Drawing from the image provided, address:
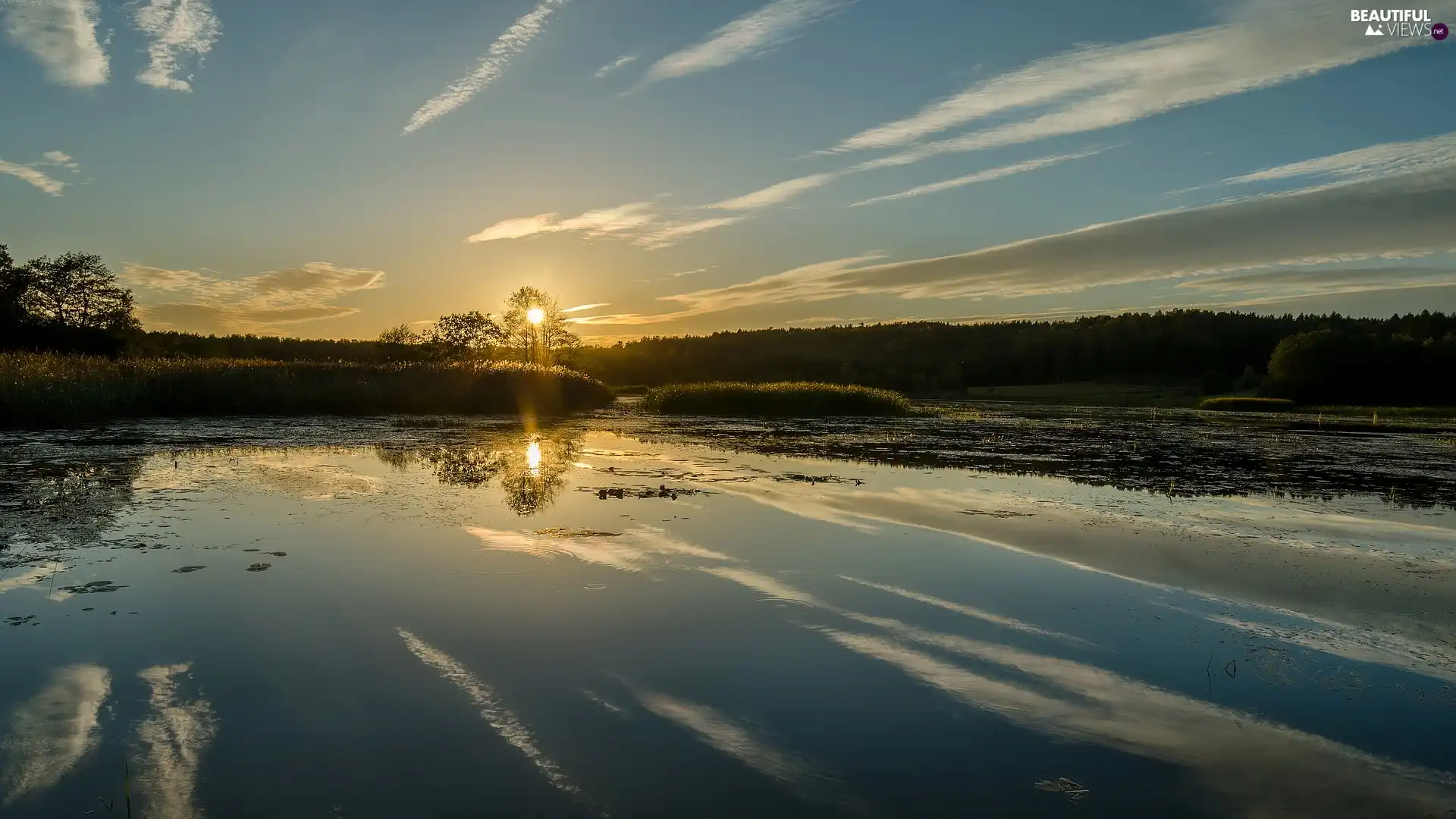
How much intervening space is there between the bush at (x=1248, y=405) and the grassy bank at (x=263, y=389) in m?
38.5

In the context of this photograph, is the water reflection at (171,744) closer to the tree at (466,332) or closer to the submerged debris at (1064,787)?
the submerged debris at (1064,787)

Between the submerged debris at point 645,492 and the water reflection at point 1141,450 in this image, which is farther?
the water reflection at point 1141,450

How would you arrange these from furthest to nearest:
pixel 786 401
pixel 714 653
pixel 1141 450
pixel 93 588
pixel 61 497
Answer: pixel 786 401 → pixel 1141 450 → pixel 61 497 → pixel 93 588 → pixel 714 653

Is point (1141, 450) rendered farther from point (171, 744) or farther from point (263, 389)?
point (263, 389)

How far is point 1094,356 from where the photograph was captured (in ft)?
323

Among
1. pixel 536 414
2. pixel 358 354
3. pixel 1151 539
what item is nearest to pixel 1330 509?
pixel 1151 539

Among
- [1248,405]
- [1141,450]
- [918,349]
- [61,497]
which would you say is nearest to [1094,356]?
[918,349]

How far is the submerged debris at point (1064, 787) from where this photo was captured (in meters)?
4.12

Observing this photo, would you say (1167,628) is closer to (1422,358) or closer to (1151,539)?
(1151,539)

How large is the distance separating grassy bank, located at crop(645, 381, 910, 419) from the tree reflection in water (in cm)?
1592

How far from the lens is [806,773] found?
4.33m

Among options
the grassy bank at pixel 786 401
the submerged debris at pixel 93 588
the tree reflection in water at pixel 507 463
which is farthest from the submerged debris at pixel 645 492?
the grassy bank at pixel 786 401

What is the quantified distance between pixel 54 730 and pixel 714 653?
3.89 metres

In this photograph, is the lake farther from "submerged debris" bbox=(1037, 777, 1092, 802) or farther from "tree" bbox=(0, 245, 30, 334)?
"tree" bbox=(0, 245, 30, 334)
